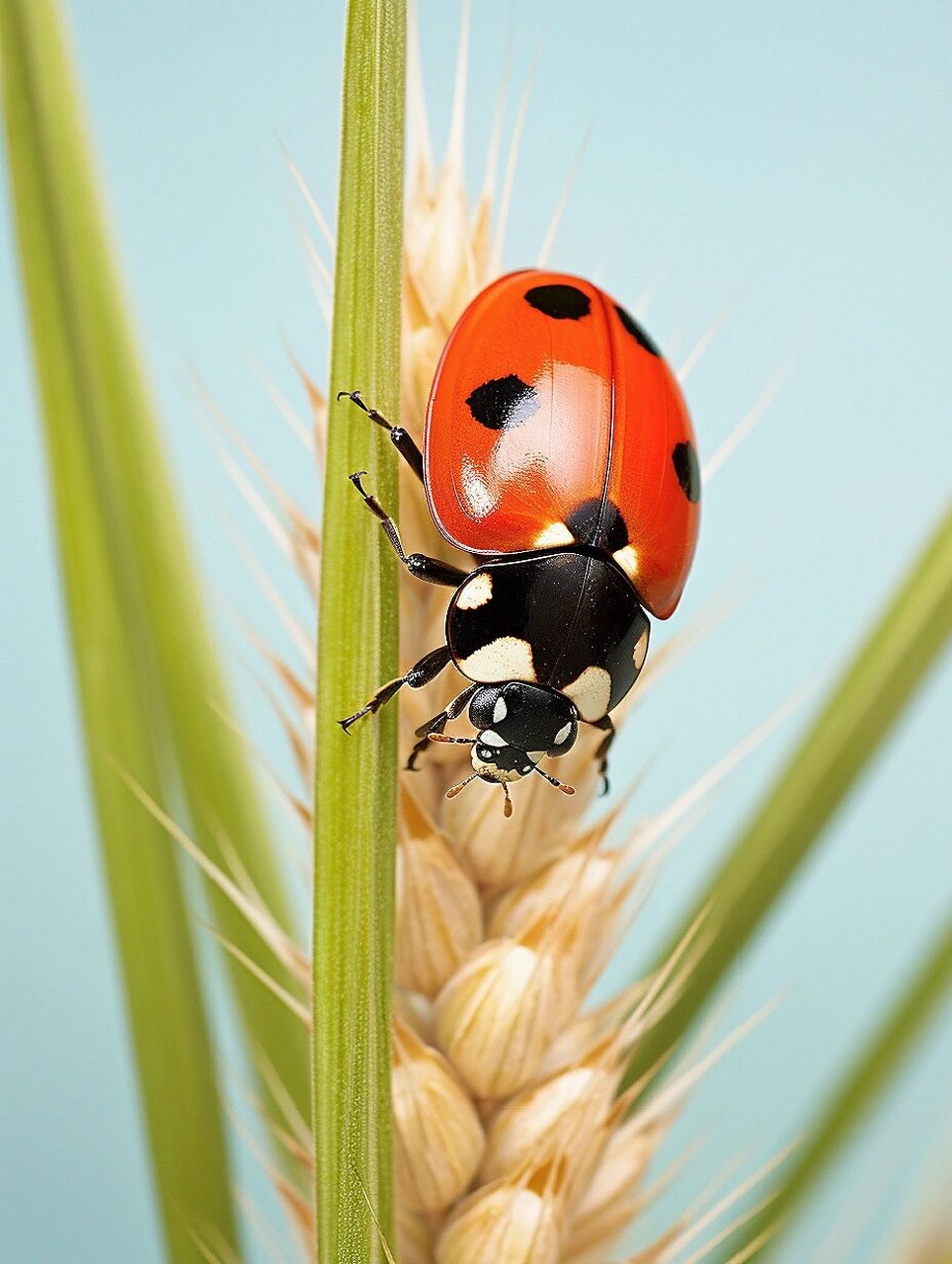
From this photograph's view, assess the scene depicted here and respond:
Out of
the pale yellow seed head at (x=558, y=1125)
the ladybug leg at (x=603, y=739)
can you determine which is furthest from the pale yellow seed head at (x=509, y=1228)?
the ladybug leg at (x=603, y=739)

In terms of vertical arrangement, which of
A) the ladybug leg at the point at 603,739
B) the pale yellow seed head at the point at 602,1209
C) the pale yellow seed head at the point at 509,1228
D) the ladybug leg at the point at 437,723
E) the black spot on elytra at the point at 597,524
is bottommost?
the pale yellow seed head at the point at 602,1209

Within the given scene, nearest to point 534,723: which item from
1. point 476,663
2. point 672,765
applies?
point 476,663

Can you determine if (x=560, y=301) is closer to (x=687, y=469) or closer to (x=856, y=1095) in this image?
(x=687, y=469)

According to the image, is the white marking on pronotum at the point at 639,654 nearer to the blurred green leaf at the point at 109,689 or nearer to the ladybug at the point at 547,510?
the ladybug at the point at 547,510

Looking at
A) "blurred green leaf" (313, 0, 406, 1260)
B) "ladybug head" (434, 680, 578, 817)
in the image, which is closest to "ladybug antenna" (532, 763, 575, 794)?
"ladybug head" (434, 680, 578, 817)

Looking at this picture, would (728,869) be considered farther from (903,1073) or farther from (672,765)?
(672,765)

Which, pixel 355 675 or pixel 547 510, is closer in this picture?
pixel 355 675

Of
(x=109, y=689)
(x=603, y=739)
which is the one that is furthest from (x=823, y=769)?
(x=109, y=689)
